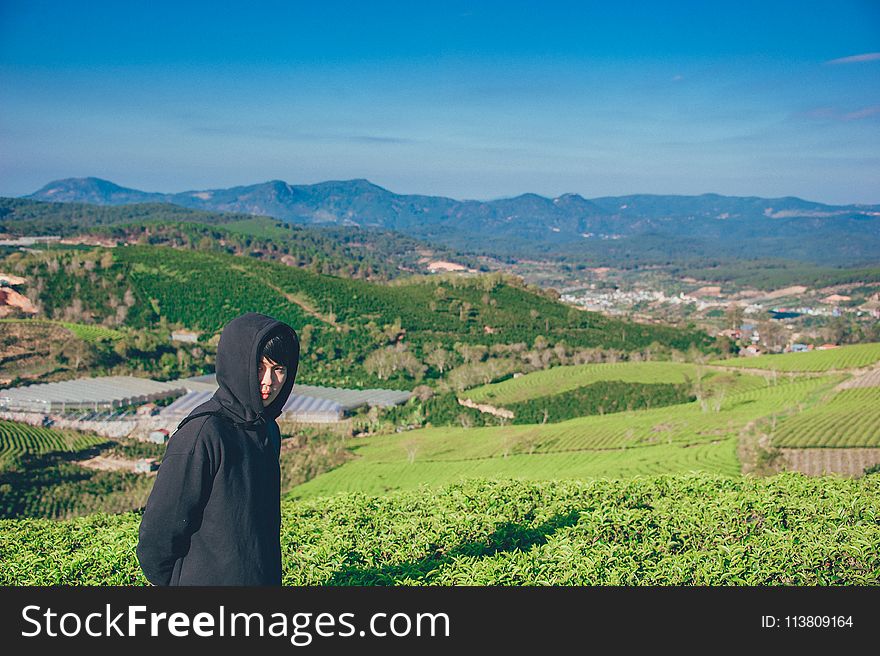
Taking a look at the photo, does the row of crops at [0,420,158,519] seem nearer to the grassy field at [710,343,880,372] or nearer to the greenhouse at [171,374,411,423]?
the greenhouse at [171,374,411,423]

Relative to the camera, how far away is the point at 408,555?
234 inches

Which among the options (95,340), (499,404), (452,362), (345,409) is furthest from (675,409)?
(95,340)

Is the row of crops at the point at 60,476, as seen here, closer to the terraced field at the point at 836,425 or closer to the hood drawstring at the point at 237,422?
the terraced field at the point at 836,425

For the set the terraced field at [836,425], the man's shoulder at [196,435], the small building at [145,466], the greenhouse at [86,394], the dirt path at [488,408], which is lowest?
the dirt path at [488,408]

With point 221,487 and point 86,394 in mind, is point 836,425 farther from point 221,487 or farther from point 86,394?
point 86,394

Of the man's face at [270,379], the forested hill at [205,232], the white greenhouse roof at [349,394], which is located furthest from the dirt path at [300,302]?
the man's face at [270,379]

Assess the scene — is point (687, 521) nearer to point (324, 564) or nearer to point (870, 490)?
point (870, 490)

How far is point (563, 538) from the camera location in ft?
19.3

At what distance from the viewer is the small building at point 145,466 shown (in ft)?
97.3

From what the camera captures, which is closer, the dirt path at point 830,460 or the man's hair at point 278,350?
the man's hair at point 278,350

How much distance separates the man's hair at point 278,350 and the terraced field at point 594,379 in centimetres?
4160

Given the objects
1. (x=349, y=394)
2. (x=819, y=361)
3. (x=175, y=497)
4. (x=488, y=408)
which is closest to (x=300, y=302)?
(x=349, y=394)

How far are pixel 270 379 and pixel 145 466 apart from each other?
30038 millimetres

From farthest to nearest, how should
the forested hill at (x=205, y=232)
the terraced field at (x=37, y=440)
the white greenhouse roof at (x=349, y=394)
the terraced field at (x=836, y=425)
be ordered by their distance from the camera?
the forested hill at (x=205, y=232) → the white greenhouse roof at (x=349, y=394) → the terraced field at (x=37, y=440) → the terraced field at (x=836, y=425)
